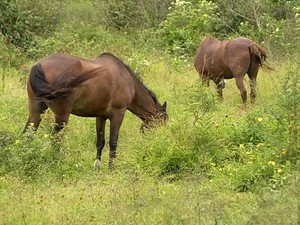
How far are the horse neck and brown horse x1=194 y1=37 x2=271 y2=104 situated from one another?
10.3 ft

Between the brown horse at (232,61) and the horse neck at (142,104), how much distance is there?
3132mm

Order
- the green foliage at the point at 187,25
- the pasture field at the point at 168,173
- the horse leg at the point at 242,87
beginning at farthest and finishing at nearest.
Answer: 1. the green foliage at the point at 187,25
2. the horse leg at the point at 242,87
3. the pasture field at the point at 168,173

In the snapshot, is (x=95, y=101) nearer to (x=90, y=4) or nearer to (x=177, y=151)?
(x=177, y=151)

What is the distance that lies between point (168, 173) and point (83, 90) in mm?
1784

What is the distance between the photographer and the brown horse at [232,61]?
1385 cm

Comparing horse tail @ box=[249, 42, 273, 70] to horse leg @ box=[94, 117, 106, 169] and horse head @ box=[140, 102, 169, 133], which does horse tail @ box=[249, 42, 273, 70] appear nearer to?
horse head @ box=[140, 102, 169, 133]

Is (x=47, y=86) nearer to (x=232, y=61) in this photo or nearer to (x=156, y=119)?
(x=156, y=119)

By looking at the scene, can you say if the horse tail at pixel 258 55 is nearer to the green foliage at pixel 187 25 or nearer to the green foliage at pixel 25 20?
the green foliage at pixel 187 25

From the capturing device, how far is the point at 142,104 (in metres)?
10.9

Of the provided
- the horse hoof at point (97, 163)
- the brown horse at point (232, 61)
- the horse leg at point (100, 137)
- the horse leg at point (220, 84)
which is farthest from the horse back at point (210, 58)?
the horse hoof at point (97, 163)

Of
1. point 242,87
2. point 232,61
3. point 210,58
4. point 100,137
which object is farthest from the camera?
point 210,58

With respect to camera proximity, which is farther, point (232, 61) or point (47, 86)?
point (232, 61)

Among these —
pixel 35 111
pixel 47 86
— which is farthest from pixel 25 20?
pixel 47 86

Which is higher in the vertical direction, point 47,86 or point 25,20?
point 47,86
